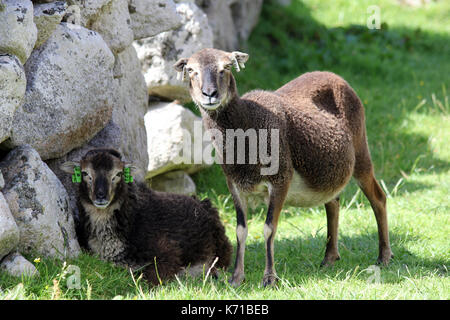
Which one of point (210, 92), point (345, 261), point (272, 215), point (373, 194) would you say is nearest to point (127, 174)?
point (210, 92)

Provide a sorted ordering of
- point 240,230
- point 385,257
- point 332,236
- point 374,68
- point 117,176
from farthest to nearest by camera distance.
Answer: point 374,68, point 332,236, point 385,257, point 117,176, point 240,230

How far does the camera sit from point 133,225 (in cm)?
658

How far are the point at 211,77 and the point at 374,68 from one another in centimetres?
923

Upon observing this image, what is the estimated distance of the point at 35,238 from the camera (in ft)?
19.3

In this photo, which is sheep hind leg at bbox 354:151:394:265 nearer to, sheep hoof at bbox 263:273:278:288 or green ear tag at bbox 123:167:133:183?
sheep hoof at bbox 263:273:278:288

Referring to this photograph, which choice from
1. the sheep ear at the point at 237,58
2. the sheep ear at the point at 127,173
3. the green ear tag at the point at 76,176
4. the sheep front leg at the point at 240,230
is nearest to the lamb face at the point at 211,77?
the sheep ear at the point at 237,58

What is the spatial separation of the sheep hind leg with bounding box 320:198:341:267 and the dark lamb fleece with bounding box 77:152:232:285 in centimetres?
125

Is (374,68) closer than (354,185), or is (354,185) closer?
(354,185)

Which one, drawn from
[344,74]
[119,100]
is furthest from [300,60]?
[119,100]

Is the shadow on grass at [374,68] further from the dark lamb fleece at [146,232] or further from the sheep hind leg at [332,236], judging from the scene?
the dark lamb fleece at [146,232]

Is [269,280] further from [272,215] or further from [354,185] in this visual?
[354,185]

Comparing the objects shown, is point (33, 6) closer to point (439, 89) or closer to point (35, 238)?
point (35, 238)

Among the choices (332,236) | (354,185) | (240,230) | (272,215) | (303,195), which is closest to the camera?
(272,215)

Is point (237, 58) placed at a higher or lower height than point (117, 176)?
higher
